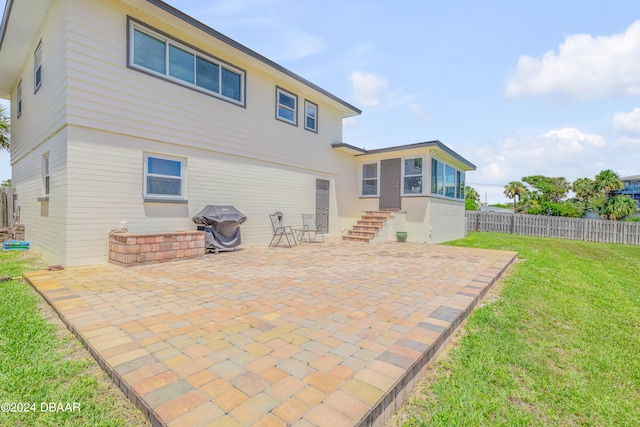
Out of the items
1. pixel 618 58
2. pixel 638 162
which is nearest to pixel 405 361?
pixel 618 58

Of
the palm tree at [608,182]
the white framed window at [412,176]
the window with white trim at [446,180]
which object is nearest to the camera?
the white framed window at [412,176]

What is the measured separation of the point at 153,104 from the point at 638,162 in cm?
5339

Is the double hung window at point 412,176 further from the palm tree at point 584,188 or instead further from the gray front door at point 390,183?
the palm tree at point 584,188

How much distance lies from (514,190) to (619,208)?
16.3m

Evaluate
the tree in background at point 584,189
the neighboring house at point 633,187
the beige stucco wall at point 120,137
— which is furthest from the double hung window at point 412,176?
the neighboring house at point 633,187

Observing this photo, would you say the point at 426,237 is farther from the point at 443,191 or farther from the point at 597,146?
the point at 597,146

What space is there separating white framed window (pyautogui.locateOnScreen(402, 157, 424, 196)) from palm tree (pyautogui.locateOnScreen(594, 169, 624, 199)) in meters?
29.9

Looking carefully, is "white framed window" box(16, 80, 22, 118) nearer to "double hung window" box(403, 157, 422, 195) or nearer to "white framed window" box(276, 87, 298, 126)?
"white framed window" box(276, 87, 298, 126)

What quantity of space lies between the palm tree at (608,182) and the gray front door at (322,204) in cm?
3231

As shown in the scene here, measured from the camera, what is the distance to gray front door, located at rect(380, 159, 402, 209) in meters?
11.2

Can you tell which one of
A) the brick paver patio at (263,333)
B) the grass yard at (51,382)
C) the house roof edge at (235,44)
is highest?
the house roof edge at (235,44)

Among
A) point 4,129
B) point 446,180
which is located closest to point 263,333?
point 446,180

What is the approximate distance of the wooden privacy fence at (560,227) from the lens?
15.5 m

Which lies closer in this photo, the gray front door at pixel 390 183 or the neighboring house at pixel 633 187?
the gray front door at pixel 390 183
